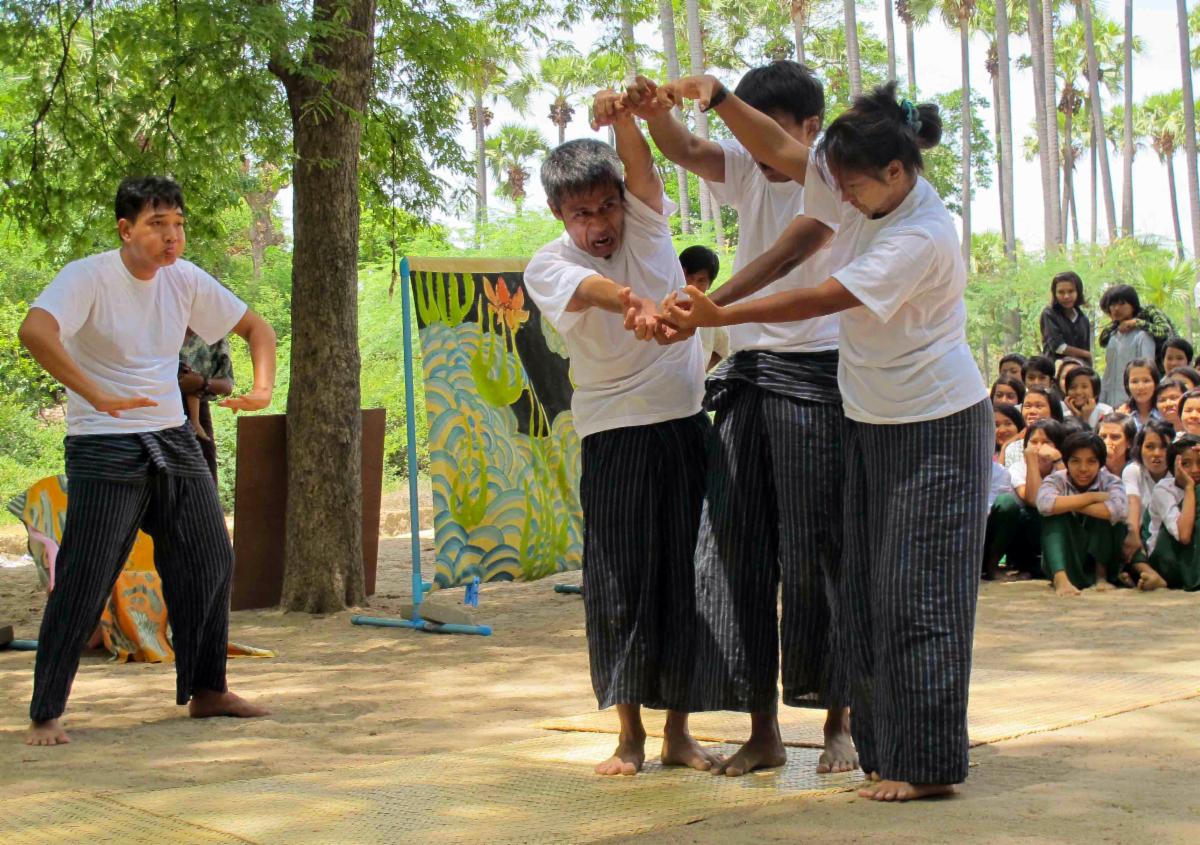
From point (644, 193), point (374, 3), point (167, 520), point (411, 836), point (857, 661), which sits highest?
point (374, 3)

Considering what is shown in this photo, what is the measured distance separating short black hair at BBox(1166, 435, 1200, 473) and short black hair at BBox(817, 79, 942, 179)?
523cm

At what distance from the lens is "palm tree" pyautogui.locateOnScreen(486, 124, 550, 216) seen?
44281 millimetres

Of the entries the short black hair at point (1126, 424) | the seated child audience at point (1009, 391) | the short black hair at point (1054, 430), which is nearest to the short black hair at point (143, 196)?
the short black hair at point (1054, 430)

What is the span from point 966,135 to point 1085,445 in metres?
26.8

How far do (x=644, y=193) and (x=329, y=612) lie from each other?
504 cm

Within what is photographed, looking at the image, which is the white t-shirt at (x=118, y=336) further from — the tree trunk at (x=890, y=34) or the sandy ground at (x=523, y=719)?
the tree trunk at (x=890, y=34)

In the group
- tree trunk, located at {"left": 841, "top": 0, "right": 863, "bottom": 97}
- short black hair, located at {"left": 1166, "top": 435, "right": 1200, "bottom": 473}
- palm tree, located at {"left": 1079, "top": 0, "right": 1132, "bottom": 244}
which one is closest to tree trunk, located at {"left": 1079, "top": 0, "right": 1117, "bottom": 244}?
palm tree, located at {"left": 1079, "top": 0, "right": 1132, "bottom": 244}

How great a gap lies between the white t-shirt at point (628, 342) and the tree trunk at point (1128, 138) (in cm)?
2881

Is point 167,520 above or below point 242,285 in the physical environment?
below

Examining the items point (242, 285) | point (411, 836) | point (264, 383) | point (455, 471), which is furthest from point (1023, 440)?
point (242, 285)

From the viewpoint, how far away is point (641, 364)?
152 inches

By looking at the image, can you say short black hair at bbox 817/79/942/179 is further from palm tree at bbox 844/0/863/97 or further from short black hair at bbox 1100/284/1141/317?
palm tree at bbox 844/0/863/97

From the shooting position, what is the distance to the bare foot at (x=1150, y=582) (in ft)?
26.3

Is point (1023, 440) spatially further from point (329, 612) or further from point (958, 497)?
point (958, 497)
